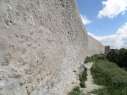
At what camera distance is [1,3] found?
448cm

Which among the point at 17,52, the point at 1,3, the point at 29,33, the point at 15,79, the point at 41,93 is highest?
the point at 1,3

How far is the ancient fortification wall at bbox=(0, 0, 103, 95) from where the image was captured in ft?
14.0

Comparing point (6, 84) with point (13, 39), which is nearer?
point (6, 84)

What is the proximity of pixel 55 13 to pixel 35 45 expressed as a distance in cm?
186

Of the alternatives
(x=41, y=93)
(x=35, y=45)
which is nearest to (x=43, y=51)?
(x=35, y=45)

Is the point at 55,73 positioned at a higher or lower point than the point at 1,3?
lower

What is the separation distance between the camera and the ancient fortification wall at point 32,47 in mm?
4258

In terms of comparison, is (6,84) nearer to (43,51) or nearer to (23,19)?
(23,19)

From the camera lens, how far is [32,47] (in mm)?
5047

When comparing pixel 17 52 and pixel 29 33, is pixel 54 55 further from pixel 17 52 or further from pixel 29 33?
pixel 17 52

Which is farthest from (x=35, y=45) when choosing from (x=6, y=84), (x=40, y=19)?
(x=6, y=84)

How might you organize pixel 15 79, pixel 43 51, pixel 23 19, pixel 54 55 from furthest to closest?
1. pixel 54 55
2. pixel 43 51
3. pixel 23 19
4. pixel 15 79

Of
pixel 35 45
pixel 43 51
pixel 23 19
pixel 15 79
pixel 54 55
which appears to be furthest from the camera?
pixel 54 55

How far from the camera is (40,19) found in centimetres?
566
